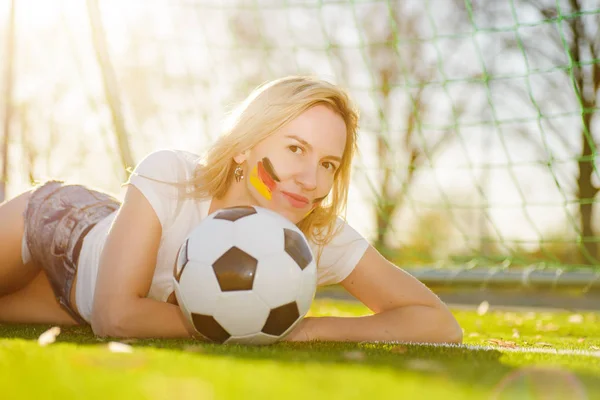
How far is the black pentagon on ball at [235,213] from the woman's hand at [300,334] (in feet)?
1.38

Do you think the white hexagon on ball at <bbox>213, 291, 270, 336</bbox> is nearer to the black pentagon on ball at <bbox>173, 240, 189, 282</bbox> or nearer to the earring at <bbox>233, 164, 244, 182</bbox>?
the black pentagon on ball at <bbox>173, 240, 189, 282</bbox>

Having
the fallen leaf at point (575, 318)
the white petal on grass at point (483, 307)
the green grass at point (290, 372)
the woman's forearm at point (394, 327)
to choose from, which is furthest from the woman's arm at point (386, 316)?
the white petal on grass at point (483, 307)

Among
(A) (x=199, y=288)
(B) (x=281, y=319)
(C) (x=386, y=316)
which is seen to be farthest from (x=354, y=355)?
(C) (x=386, y=316)

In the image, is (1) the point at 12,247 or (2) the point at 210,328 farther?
(1) the point at 12,247

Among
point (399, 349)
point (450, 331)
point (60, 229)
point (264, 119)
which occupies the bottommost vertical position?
point (450, 331)

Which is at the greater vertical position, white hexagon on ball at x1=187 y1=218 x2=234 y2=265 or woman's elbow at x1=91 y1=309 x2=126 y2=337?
white hexagon on ball at x1=187 y1=218 x2=234 y2=265

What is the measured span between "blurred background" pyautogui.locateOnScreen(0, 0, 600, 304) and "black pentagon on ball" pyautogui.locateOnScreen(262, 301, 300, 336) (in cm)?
137

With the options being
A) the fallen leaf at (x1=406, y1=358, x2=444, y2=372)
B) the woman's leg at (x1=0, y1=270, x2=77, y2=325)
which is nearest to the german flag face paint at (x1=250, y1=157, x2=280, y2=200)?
the fallen leaf at (x1=406, y1=358, x2=444, y2=372)

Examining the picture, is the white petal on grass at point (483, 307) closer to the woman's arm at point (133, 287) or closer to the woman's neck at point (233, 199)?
the woman's neck at point (233, 199)

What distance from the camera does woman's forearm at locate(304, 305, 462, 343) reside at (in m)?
2.31

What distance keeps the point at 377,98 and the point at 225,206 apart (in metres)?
4.79

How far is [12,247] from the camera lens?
9.35 ft

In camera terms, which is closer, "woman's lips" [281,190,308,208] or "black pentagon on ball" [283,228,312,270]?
"black pentagon on ball" [283,228,312,270]

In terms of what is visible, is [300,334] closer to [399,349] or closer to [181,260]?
[399,349]
